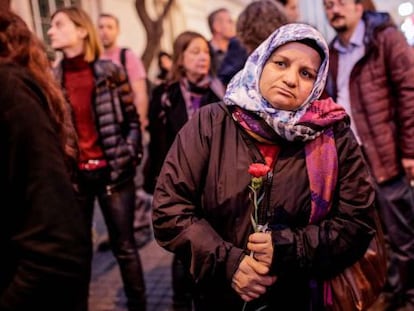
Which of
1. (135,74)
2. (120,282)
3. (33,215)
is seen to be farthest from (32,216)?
(135,74)

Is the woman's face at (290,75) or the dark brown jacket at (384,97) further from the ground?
the woman's face at (290,75)

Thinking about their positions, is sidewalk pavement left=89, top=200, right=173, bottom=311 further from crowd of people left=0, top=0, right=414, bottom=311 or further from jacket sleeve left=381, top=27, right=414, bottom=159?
jacket sleeve left=381, top=27, right=414, bottom=159

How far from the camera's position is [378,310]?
11.3ft

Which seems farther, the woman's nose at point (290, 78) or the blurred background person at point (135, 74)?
the blurred background person at point (135, 74)

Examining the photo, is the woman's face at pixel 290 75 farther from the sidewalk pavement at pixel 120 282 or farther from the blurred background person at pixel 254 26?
the sidewalk pavement at pixel 120 282

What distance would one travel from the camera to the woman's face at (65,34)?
3363mm

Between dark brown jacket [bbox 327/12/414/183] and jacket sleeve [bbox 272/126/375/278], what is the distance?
1410 millimetres

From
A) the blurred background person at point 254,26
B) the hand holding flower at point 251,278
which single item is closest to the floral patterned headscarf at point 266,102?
the hand holding flower at point 251,278

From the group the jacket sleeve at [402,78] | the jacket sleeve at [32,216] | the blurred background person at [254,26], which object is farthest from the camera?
the jacket sleeve at [402,78]

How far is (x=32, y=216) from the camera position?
3.86 feet

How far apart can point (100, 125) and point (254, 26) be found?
1.24 meters

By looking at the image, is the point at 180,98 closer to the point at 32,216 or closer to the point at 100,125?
the point at 100,125

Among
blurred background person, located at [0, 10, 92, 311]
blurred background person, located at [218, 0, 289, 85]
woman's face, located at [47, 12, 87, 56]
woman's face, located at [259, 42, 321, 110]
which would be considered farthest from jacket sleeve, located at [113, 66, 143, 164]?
blurred background person, located at [0, 10, 92, 311]

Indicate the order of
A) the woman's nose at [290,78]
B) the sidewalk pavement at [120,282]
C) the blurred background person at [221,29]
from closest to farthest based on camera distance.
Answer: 1. the woman's nose at [290,78]
2. the sidewalk pavement at [120,282]
3. the blurred background person at [221,29]
